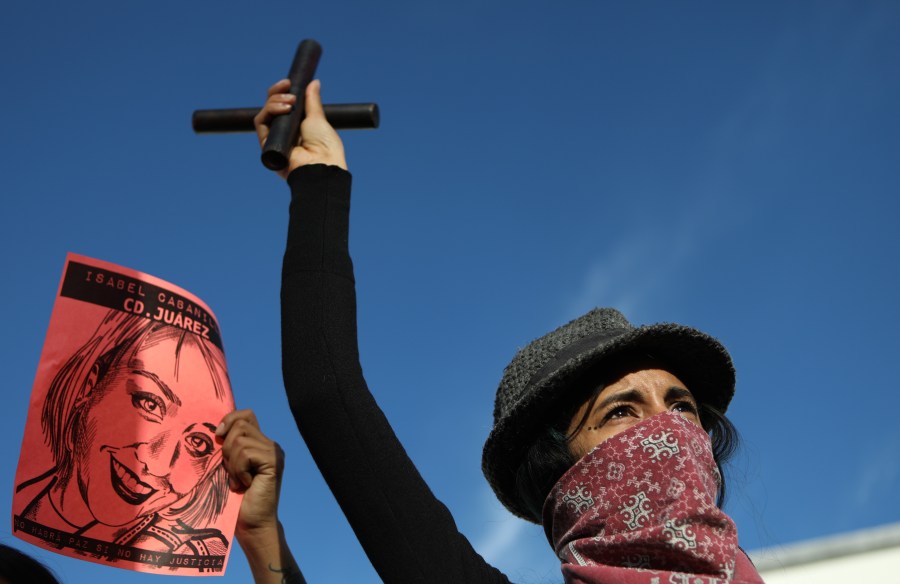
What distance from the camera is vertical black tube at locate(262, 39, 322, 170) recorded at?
200 cm

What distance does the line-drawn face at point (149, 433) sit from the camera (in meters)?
2.14

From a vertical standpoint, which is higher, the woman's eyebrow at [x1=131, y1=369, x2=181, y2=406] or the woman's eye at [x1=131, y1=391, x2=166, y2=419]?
the woman's eyebrow at [x1=131, y1=369, x2=181, y2=406]

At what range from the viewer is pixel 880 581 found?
9.14m

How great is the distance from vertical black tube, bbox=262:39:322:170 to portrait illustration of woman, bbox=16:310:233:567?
64 cm

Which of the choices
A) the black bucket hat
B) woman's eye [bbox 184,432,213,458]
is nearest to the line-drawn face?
woman's eye [bbox 184,432,213,458]

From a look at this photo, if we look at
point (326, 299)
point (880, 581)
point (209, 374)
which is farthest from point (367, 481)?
point (880, 581)

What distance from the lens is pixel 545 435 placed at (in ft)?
7.95

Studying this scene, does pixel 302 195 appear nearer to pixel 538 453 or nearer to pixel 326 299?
pixel 326 299

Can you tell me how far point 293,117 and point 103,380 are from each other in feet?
2.71

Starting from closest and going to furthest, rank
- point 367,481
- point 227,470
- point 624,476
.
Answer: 1. point 367,481
2. point 624,476
3. point 227,470

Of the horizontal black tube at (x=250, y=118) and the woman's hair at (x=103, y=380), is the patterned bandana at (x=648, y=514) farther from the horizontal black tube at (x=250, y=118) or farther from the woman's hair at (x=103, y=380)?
the horizontal black tube at (x=250, y=118)

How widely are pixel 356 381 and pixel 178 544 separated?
72 cm

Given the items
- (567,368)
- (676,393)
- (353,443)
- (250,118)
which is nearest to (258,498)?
(353,443)

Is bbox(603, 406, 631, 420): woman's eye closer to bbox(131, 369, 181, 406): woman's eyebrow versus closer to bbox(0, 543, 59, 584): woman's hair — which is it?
bbox(131, 369, 181, 406): woman's eyebrow
